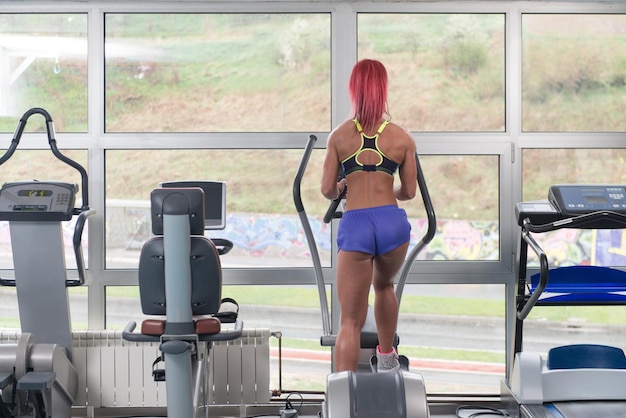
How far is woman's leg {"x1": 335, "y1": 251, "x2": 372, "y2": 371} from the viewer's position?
13.0ft

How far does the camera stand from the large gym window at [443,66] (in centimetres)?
534

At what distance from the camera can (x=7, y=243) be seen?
5453 mm

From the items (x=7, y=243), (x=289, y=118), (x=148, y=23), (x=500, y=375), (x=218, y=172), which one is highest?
(x=148, y=23)

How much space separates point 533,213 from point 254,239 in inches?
76.3

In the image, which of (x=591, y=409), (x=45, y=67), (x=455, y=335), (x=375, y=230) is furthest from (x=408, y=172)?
(x=455, y=335)

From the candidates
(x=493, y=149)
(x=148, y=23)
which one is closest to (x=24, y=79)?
(x=148, y=23)

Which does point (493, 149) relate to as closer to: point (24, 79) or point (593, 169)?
point (593, 169)

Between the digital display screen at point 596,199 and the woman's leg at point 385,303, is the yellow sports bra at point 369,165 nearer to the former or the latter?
the woman's leg at point 385,303

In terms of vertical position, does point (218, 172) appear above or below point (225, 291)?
above

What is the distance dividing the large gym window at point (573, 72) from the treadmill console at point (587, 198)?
0.94 m

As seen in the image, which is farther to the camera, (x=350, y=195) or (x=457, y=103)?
(x=457, y=103)

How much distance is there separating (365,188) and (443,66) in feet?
5.95

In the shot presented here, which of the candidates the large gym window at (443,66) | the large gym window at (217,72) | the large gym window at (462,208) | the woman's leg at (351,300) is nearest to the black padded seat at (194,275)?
the woman's leg at (351,300)

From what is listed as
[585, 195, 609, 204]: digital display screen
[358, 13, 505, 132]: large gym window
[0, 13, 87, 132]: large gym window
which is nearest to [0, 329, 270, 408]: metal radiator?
[0, 13, 87, 132]: large gym window
